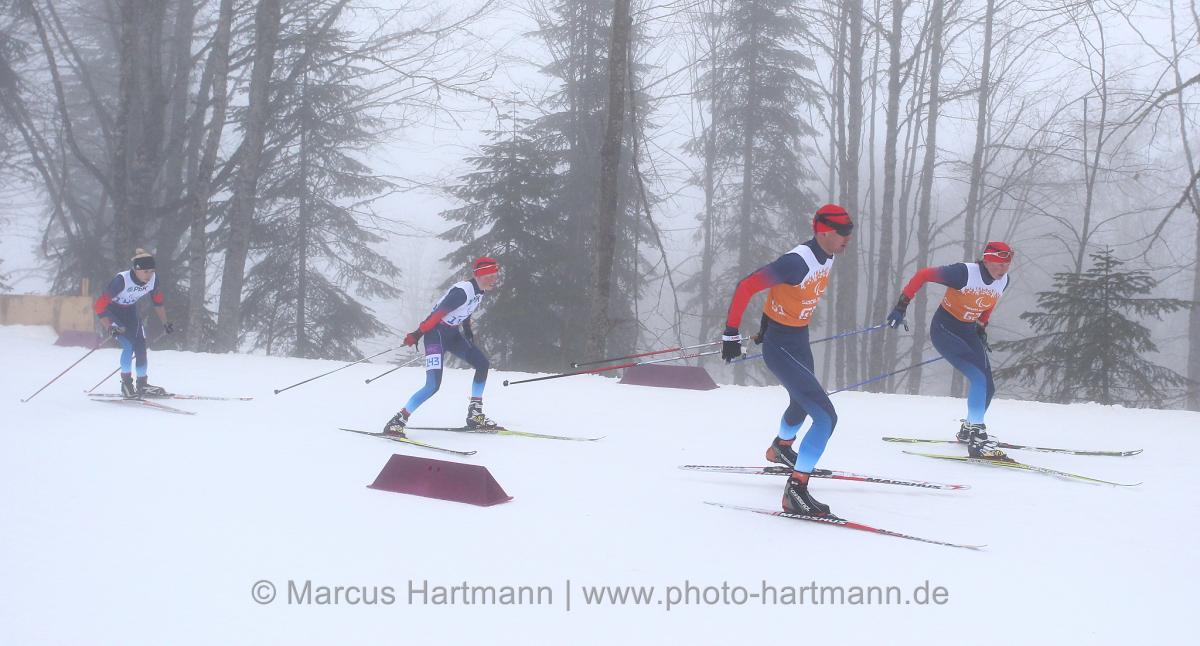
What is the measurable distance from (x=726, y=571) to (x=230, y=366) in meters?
14.0

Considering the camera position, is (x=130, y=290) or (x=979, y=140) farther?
(x=979, y=140)

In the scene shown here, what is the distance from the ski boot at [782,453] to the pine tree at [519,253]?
16236mm

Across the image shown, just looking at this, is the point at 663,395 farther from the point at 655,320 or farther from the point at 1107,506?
the point at 655,320

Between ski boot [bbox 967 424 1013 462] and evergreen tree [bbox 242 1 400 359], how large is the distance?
21.4 metres

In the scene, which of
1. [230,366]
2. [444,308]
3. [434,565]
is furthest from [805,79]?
[434,565]

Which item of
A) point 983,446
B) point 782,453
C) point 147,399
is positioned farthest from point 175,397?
point 983,446

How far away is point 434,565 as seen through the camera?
4.70m

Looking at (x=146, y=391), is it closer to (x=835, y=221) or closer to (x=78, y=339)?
(x=835, y=221)

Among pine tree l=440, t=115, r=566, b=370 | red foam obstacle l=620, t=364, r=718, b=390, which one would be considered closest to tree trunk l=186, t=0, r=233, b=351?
pine tree l=440, t=115, r=566, b=370

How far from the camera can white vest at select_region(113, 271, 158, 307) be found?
11.2 metres

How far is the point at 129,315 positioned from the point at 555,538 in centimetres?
888

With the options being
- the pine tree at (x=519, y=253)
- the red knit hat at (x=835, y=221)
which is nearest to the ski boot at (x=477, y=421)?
the red knit hat at (x=835, y=221)

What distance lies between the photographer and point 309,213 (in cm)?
2709

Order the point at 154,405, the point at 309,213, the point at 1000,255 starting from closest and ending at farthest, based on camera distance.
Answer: the point at 1000,255
the point at 154,405
the point at 309,213
